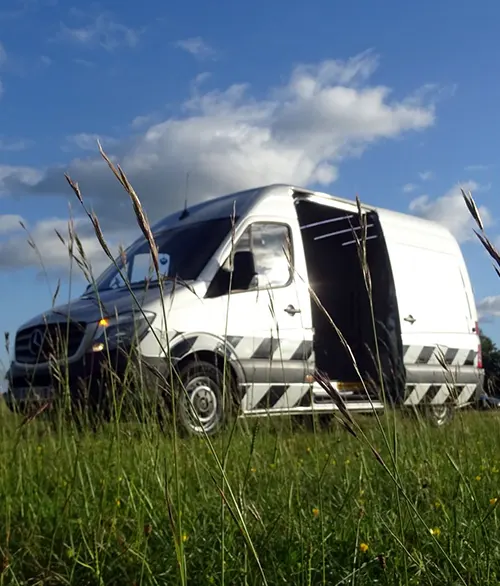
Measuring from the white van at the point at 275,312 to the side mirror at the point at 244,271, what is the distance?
0.01 meters

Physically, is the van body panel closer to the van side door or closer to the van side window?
the van side door

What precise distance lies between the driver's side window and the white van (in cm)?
1

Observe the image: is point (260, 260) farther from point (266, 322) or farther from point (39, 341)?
point (39, 341)

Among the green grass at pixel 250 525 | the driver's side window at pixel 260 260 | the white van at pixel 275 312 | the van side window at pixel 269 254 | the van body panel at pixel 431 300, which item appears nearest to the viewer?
the green grass at pixel 250 525

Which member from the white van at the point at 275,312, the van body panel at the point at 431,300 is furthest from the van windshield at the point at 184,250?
the van body panel at the point at 431,300

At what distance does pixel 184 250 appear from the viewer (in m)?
6.89

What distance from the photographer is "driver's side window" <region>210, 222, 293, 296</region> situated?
633 centimetres

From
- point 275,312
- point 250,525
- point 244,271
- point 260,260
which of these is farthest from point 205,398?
point 250,525

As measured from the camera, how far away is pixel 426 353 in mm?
8578

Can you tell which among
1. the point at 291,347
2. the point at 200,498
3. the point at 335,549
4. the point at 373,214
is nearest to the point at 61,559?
the point at 200,498

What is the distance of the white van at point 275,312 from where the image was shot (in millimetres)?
5957

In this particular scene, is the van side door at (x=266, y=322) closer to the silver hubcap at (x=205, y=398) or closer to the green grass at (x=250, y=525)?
the silver hubcap at (x=205, y=398)

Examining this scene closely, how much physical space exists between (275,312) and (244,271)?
59 cm

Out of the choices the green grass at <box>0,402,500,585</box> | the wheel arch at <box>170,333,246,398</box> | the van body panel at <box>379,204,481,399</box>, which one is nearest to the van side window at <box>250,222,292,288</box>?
the wheel arch at <box>170,333,246,398</box>
